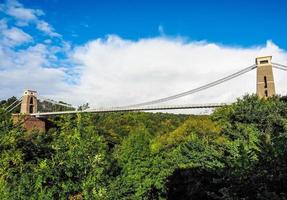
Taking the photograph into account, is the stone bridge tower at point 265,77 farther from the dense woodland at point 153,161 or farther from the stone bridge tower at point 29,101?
the stone bridge tower at point 29,101

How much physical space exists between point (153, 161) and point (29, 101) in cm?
4855

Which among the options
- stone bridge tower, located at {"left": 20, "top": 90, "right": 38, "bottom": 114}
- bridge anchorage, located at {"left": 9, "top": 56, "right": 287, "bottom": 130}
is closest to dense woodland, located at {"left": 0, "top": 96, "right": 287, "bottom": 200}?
bridge anchorage, located at {"left": 9, "top": 56, "right": 287, "bottom": 130}

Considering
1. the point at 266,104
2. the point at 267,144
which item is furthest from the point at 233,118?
the point at 267,144

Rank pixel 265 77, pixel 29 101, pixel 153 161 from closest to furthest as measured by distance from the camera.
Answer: pixel 153 161
pixel 265 77
pixel 29 101

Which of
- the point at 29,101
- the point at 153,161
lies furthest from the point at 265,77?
the point at 29,101

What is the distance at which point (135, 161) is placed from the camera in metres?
24.4

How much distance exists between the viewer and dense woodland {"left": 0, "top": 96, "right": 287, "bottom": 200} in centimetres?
620

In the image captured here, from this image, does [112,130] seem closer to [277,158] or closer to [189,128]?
[189,128]

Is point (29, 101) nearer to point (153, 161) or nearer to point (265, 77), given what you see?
point (265, 77)

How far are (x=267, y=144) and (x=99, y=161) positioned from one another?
7322mm

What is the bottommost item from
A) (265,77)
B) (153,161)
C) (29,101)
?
(153,161)

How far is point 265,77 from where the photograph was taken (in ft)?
136

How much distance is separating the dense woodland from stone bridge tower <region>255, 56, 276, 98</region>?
6.33 meters

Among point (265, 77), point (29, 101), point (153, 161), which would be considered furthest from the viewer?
point (29, 101)
